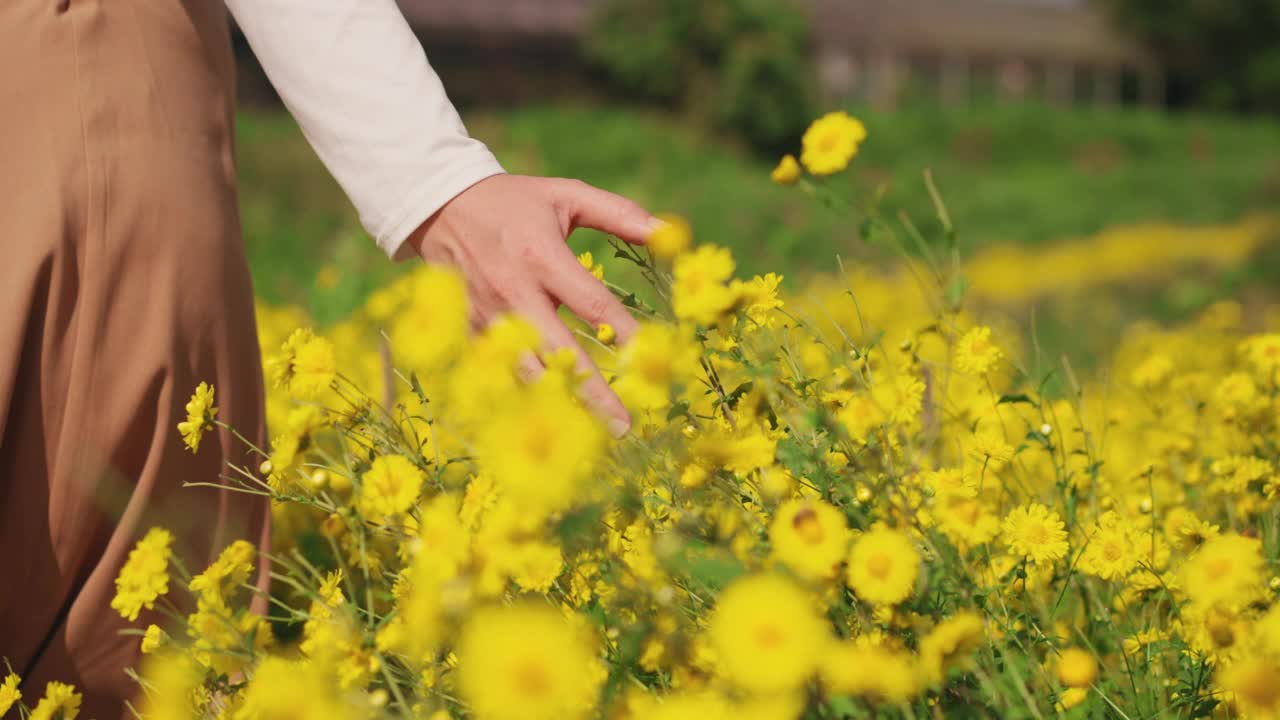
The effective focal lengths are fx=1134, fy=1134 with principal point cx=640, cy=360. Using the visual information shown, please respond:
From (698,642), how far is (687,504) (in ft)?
0.48

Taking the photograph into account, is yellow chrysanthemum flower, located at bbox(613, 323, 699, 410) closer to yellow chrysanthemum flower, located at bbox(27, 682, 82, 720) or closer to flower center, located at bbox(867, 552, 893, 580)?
flower center, located at bbox(867, 552, 893, 580)

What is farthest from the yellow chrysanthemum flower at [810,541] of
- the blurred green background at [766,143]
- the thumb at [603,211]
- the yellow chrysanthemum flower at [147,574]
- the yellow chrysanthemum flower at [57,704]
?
the blurred green background at [766,143]

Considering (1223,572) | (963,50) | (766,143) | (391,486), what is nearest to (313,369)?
(391,486)

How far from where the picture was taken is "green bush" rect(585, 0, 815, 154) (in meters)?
23.8

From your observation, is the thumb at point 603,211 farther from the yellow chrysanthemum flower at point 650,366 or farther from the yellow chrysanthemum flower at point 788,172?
the yellow chrysanthemum flower at point 650,366

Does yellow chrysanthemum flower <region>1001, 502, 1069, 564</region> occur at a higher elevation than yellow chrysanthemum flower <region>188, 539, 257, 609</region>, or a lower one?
lower

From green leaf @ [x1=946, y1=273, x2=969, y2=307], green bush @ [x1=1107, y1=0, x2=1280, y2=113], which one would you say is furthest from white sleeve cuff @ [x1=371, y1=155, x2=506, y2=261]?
green bush @ [x1=1107, y1=0, x2=1280, y2=113]

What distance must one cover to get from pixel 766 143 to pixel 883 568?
79.6 ft

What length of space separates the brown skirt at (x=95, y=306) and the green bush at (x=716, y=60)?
22.9 meters

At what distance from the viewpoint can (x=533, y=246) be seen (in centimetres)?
108

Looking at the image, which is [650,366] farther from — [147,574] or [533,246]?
[147,574]

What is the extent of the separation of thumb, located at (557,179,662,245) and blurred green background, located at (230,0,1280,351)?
3.70m

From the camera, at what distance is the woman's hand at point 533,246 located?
1.06m

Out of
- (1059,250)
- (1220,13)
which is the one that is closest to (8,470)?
(1059,250)
